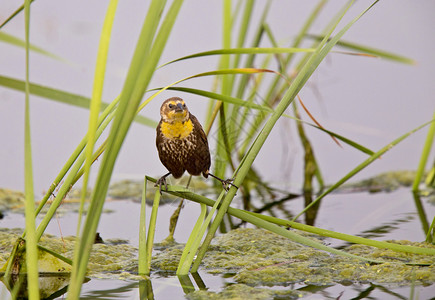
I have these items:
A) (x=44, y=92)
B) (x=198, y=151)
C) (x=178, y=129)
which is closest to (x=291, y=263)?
(x=198, y=151)

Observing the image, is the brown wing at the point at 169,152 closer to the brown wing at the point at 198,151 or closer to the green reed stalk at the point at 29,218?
the brown wing at the point at 198,151

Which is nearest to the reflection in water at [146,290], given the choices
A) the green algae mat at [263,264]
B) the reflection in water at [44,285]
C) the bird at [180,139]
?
the green algae mat at [263,264]

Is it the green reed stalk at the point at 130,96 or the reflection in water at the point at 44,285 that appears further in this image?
the reflection in water at the point at 44,285

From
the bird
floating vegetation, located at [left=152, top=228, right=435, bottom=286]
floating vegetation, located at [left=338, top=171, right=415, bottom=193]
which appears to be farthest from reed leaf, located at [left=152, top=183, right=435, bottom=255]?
floating vegetation, located at [left=338, top=171, right=415, bottom=193]

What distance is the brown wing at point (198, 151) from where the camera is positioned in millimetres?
2686

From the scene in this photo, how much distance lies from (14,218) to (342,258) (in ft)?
7.17

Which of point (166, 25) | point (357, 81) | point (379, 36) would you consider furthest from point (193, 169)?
point (379, 36)

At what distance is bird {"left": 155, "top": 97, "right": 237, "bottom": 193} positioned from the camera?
8.69 ft

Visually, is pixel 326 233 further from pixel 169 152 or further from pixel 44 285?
pixel 44 285

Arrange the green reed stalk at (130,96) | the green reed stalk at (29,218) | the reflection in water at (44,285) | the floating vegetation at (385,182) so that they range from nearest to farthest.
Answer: the green reed stalk at (130,96) → the green reed stalk at (29,218) → the reflection in water at (44,285) → the floating vegetation at (385,182)

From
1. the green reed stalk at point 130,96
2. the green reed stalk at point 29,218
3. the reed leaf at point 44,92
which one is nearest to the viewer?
the green reed stalk at point 130,96

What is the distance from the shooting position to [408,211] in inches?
151

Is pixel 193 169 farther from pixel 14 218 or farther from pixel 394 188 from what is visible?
pixel 394 188

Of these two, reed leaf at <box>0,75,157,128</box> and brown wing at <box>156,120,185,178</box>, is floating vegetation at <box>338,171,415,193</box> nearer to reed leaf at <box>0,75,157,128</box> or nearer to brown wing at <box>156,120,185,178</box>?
brown wing at <box>156,120,185,178</box>
